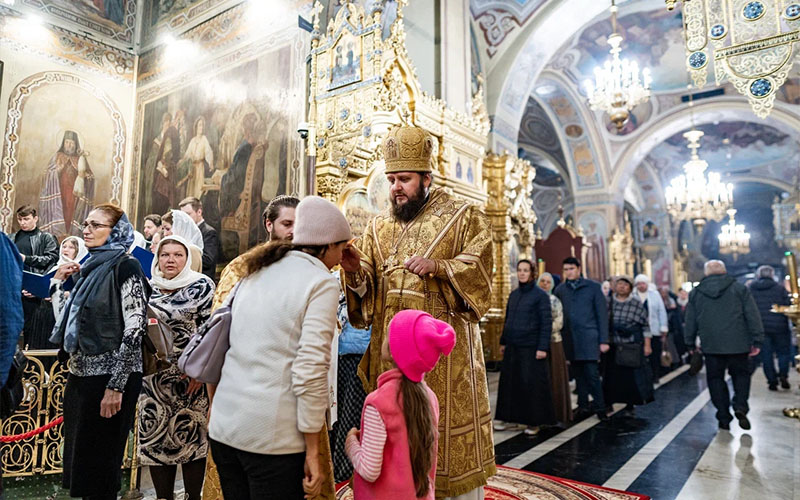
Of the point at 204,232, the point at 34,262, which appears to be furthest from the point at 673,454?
the point at 34,262

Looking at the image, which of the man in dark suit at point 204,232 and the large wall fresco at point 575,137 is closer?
the man in dark suit at point 204,232

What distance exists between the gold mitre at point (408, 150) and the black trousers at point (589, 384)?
4.13 meters

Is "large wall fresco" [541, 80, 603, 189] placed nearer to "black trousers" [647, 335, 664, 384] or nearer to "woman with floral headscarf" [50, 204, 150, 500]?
"black trousers" [647, 335, 664, 384]

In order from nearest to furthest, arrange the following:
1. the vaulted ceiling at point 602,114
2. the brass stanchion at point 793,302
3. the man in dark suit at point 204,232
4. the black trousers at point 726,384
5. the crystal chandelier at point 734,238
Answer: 1. the black trousers at point 726,384
2. the brass stanchion at point 793,302
3. the man in dark suit at point 204,232
4. the vaulted ceiling at point 602,114
5. the crystal chandelier at point 734,238

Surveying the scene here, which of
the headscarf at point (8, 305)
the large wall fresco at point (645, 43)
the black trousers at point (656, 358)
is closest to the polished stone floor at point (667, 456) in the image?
the headscarf at point (8, 305)

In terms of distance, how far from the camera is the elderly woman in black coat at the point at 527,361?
5051 mm

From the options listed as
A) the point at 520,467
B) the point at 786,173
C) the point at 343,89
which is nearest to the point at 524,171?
the point at 343,89

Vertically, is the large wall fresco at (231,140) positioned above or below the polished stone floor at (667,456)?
above

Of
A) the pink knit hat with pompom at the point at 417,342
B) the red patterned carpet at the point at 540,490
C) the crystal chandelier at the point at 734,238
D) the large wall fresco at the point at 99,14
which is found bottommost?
the red patterned carpet at the point at 540,490

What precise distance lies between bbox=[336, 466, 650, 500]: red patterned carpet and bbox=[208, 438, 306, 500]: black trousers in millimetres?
1823

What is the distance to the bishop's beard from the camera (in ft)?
8.20

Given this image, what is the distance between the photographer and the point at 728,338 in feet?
16.8

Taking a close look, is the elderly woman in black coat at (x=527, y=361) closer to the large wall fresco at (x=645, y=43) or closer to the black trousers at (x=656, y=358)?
the black trousers at (x=656, y=358)

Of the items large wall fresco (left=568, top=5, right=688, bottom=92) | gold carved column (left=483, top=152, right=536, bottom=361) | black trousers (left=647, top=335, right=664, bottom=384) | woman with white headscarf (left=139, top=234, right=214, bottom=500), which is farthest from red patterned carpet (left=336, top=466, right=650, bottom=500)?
large wall fresco (left=568, top=5, right=688, bottom=92)
